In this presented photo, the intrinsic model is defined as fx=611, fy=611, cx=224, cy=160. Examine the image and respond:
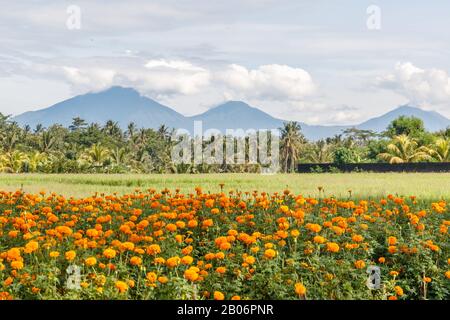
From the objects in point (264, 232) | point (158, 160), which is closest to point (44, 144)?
point (158, 160)

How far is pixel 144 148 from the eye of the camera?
73.8 metres

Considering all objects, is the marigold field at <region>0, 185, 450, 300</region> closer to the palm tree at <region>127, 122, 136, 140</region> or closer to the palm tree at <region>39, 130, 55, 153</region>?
the palm tree at <region>39, 130, 55, 153</region>

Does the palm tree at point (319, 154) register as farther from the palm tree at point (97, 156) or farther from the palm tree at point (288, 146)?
the palm tree at point (97, 156)

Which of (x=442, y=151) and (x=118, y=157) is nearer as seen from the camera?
(x=442, y=151)

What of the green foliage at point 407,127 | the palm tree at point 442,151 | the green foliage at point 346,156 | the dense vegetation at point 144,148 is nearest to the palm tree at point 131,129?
the dense vegetation at point 144,148

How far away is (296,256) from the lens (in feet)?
20.0

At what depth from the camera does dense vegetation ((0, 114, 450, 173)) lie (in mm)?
48844

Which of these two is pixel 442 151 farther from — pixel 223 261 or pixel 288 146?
pixel 223 261

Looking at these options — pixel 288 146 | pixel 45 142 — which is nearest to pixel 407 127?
pixel 288 146

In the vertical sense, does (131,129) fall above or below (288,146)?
above

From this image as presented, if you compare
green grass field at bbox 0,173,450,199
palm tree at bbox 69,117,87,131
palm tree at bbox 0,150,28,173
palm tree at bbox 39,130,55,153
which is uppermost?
palm tree at bbox 69,117,87,131

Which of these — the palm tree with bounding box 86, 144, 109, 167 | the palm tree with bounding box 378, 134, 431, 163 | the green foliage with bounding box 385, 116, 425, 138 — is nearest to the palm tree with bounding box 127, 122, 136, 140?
the palm tree with bounding box 86, 144, 109, 167
